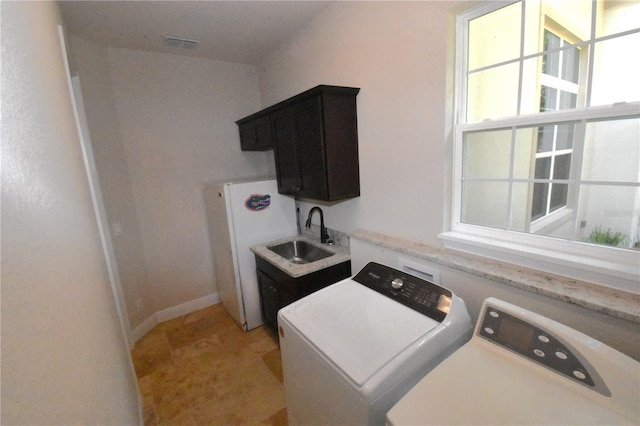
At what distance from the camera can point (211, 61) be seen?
9.36 ft

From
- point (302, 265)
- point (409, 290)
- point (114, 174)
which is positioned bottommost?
point (302, 265)

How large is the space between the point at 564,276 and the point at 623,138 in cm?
61

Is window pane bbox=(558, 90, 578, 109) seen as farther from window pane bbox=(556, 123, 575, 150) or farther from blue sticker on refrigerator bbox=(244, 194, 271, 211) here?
blue sticker on refrigerator bbox=(244, 194, 271, 211)

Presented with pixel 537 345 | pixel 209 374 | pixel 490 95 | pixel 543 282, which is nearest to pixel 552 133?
pixel 490 95

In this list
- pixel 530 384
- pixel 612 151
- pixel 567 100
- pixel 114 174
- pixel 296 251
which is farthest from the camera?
pixel 296 251

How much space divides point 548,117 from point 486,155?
0.39 meters

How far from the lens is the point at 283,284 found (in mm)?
2133

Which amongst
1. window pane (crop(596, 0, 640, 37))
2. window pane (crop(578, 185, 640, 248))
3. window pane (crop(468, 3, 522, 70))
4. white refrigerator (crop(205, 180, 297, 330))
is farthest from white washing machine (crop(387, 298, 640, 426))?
white refrigerator (crop(205, 180, 297, 330))

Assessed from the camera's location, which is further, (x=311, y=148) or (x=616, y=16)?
(x=311, y=148)

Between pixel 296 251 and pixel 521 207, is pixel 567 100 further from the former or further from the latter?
pixel 296 251

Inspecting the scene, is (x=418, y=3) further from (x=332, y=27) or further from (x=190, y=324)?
(x=190, y=324)

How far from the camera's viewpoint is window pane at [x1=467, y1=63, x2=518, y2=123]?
4.83ft

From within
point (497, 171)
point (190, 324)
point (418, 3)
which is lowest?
point (190, 324)

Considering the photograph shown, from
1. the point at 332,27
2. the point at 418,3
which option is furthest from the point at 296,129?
the point at 418,3
